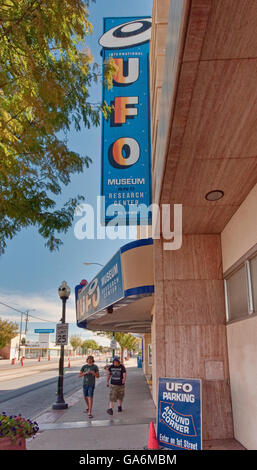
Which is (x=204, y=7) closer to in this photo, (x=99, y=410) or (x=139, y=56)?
(x=139, y=56)

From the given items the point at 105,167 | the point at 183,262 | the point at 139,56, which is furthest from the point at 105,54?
the point at 183,262

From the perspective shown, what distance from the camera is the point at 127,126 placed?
9.98 m

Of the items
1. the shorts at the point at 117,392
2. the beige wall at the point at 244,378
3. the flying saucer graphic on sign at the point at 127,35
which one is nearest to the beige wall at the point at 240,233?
the beige wall at the point at 244,378

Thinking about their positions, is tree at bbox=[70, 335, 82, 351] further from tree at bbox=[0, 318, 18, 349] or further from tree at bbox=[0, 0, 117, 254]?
tree at bbox=[0, 0, 117, 254]

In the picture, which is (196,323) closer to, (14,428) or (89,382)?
(89,382)

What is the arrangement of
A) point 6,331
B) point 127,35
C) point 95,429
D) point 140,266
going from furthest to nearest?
point 6,331
point 127,35
point 140,266
point 95,429

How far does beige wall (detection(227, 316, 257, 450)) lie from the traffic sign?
7.31 m

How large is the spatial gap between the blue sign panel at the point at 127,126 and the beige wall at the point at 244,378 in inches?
142

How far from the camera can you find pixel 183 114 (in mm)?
4457

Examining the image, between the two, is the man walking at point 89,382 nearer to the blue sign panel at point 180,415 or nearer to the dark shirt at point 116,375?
the dark shirt at point 116,375

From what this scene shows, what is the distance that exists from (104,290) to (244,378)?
698cm

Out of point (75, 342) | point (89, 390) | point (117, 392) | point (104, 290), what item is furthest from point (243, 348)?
point (75, 342)

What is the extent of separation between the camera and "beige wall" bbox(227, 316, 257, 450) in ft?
21.2

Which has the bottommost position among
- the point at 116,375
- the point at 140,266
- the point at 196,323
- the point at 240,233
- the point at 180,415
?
the point at 180,415
